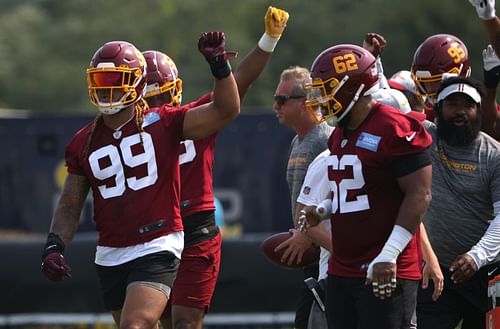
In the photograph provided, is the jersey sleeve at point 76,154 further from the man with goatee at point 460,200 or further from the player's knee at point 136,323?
the man with goatee at point 460,200

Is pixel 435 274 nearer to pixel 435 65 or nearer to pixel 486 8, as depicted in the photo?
pixel 435 65

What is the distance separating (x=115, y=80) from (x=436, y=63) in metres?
2.07

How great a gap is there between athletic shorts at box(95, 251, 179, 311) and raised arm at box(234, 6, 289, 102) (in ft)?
4.17

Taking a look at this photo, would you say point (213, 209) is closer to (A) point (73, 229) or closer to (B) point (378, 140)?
(A) point (73, 229)

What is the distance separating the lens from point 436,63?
8.07 metres

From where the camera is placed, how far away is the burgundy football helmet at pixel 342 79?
257 inches

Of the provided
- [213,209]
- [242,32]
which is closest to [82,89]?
[242,32]

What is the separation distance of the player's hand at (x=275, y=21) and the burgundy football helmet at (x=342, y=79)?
1.06 m

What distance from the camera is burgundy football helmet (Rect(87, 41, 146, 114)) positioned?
734 cm

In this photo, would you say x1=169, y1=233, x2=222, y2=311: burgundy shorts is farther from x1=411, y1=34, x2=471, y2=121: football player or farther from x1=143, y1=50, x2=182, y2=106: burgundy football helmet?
x1=411, y1=34, x2=471, y2=121: football player

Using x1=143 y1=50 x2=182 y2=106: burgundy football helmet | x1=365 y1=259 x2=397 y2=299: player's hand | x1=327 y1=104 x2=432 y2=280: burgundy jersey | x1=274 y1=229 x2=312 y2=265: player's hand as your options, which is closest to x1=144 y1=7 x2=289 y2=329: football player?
x1=143 y1=50 x2=182 y2=106: burgundy football helmet

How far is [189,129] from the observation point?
730 cm

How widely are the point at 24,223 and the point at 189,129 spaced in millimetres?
9022

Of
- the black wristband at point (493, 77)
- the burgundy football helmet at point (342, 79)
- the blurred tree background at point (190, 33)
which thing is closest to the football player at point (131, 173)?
the burgundy football helmet at point (342, 79)
